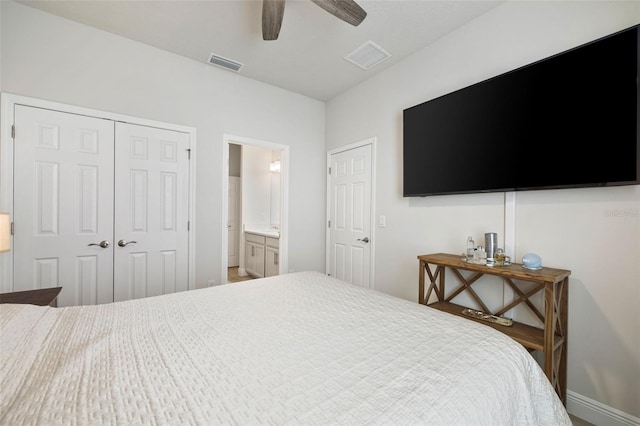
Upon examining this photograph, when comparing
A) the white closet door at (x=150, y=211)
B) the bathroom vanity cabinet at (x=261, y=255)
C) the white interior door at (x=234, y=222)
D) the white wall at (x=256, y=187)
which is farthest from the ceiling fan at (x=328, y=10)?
the white interior door at (x=234, y=222)

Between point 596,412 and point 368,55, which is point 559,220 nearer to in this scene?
point 596,412

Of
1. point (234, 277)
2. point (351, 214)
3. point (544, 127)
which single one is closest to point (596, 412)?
point (544, 127)

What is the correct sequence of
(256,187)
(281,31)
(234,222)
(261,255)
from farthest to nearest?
(234,222) < (256,187) < (261,255) < (281,31)

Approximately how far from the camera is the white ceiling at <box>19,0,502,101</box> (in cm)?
209

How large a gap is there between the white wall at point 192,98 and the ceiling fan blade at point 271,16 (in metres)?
1.30

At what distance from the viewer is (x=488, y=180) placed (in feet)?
6.61

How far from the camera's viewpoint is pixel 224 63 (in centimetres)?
291

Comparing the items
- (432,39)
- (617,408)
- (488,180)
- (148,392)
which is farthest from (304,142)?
(617,408)

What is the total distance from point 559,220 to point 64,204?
152 inches

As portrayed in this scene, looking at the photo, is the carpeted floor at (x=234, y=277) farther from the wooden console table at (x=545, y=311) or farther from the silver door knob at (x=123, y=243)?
the wooden console table at (x=545, y=311)

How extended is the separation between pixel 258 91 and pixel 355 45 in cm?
137

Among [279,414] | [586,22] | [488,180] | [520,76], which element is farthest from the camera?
[488,180]

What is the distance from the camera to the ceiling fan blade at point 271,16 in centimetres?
171

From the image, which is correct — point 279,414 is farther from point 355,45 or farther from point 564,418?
point 355,45
